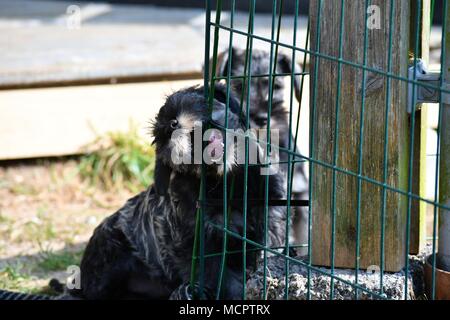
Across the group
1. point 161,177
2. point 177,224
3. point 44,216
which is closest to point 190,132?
point 161,177

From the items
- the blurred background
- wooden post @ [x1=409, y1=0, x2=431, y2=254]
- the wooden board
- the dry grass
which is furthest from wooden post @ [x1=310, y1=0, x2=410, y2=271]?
the wooden board

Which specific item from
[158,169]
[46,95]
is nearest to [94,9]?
[46,95]

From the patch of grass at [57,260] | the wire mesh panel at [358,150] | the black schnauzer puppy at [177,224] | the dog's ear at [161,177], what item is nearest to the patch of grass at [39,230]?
the patch of grass at [57,260]

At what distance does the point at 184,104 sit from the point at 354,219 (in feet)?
3.40

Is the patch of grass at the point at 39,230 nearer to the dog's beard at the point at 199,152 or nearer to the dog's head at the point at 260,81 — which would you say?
the dog's head at the point at 260,81

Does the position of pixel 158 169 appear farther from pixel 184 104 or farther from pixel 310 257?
pixel 310 257

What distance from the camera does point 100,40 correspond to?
339 inches

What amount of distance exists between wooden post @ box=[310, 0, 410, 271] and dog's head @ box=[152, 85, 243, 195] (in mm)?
534

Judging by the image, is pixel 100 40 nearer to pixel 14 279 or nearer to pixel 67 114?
pixel 67 114

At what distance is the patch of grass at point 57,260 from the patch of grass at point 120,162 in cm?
137

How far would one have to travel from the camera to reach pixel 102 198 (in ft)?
22.5

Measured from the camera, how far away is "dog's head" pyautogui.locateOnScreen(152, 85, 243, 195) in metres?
3.80

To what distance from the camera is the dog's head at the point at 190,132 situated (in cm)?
380

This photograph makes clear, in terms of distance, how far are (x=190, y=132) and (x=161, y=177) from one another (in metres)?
0.46
